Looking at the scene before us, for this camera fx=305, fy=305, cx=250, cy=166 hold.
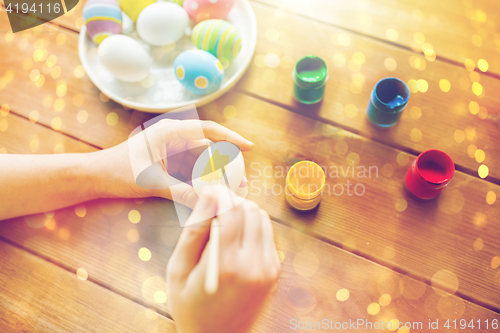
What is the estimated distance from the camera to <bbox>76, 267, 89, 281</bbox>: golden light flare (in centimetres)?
67

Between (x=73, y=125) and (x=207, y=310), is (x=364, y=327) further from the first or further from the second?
(x=73, y=125)

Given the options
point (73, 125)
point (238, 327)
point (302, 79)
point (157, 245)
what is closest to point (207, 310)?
point (238, 327)

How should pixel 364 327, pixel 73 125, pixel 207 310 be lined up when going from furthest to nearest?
1. pixel 73 125
2. pixel 364 327
3. pixel 207 310

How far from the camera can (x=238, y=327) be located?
1.41 feet

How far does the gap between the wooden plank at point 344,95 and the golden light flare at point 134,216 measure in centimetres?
Answer: 18

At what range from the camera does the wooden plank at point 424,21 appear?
0.80m

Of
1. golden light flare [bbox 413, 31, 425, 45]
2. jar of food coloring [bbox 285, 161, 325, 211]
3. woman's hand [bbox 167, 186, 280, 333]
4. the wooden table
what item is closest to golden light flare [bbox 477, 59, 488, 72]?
the wooden table

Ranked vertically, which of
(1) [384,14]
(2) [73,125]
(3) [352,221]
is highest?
(1) [384,14]

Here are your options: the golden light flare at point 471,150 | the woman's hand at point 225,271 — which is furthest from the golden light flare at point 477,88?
the woman's hand at point 225,271

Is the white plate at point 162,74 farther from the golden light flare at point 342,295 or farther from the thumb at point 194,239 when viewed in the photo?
the golden light flare at point 342,295

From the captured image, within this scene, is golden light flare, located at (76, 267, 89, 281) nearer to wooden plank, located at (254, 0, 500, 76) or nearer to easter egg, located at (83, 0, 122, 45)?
easter egg, located at (83, 0, 122, 45)

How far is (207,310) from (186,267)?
6 centimetres

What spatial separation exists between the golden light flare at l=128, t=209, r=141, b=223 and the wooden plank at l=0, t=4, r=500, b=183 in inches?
7.2

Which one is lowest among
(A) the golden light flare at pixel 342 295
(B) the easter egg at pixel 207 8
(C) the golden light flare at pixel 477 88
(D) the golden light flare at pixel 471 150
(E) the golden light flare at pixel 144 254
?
(E) the golden light flare at pixel 144 254
